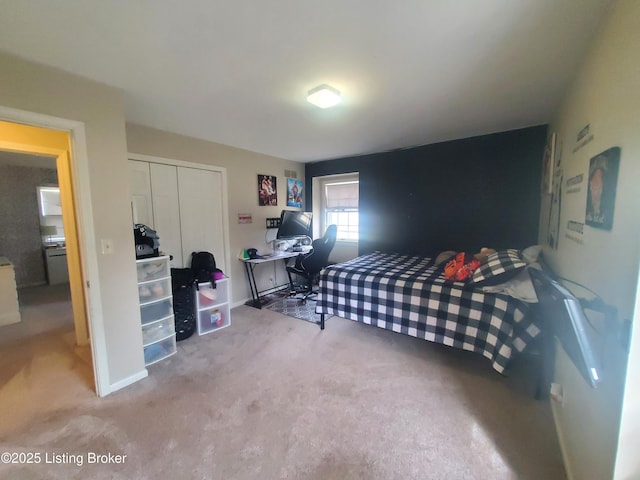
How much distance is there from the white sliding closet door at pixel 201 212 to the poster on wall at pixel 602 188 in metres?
3.59

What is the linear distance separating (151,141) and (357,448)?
11.1 ft

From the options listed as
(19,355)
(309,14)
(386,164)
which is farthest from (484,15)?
(19,355)

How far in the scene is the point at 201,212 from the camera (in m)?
3.37

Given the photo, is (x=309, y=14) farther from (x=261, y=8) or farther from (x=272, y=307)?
(x=272, y=307)

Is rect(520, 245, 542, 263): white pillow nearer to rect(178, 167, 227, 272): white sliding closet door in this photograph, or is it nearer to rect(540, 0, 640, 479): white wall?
rect(540, 0, 640, 479): white wall

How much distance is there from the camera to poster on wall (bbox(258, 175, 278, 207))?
4.01 meters

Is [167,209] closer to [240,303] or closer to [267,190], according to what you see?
[267,190]

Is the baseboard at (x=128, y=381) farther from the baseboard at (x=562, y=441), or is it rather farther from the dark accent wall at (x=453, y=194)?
the dark accent wall at (x=453, y=194)

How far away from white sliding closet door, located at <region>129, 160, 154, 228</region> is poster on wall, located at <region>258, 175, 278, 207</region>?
1.53 metres

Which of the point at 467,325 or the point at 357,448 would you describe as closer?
the point at 357,448

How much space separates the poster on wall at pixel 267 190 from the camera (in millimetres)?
4012

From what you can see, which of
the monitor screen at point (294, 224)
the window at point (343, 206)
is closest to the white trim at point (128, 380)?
the monitor screen at point (294, 224)

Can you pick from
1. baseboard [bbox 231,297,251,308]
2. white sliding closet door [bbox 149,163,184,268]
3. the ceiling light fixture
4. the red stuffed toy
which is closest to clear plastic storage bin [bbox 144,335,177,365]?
white sliding closet door [bbox 149,163,184,268]

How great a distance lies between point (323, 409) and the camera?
1774mm
